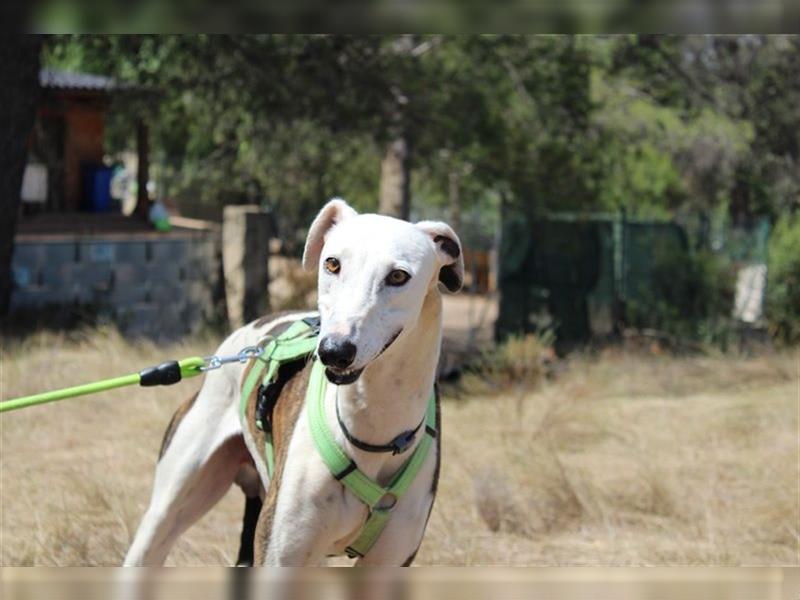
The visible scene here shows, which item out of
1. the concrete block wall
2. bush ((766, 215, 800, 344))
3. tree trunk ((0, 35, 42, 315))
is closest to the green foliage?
bush ((766, 215, 800, 344))

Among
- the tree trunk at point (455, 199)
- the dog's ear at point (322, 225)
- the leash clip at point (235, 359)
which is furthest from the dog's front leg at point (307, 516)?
the tree trunk at point (455, 199)

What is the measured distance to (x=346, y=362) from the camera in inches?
159

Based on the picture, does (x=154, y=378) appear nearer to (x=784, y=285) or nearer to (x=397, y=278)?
(x=397, y=278)

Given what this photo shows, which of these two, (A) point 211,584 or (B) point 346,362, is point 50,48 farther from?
(B) point 346,362

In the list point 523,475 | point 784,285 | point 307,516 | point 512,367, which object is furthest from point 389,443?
point 784,285

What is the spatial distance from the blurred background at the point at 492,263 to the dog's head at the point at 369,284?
2780 mm

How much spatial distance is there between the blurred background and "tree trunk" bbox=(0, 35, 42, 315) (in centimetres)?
3

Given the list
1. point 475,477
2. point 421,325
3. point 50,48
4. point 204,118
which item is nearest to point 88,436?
point 475,477

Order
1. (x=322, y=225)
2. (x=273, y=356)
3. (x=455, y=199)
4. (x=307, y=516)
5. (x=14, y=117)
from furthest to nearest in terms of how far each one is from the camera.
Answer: (x=455, y=199) → (x=14, y=117) → (x=273, y=356) → (x=322, y=225) → (x=307, y=516)

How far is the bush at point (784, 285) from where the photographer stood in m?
18.2

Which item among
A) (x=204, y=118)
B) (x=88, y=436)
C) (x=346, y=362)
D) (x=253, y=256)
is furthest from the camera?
(x=204, y=118)

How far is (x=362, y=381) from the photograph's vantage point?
4.54 metres

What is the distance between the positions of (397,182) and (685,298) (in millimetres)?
4232

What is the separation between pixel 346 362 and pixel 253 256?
11985mm
